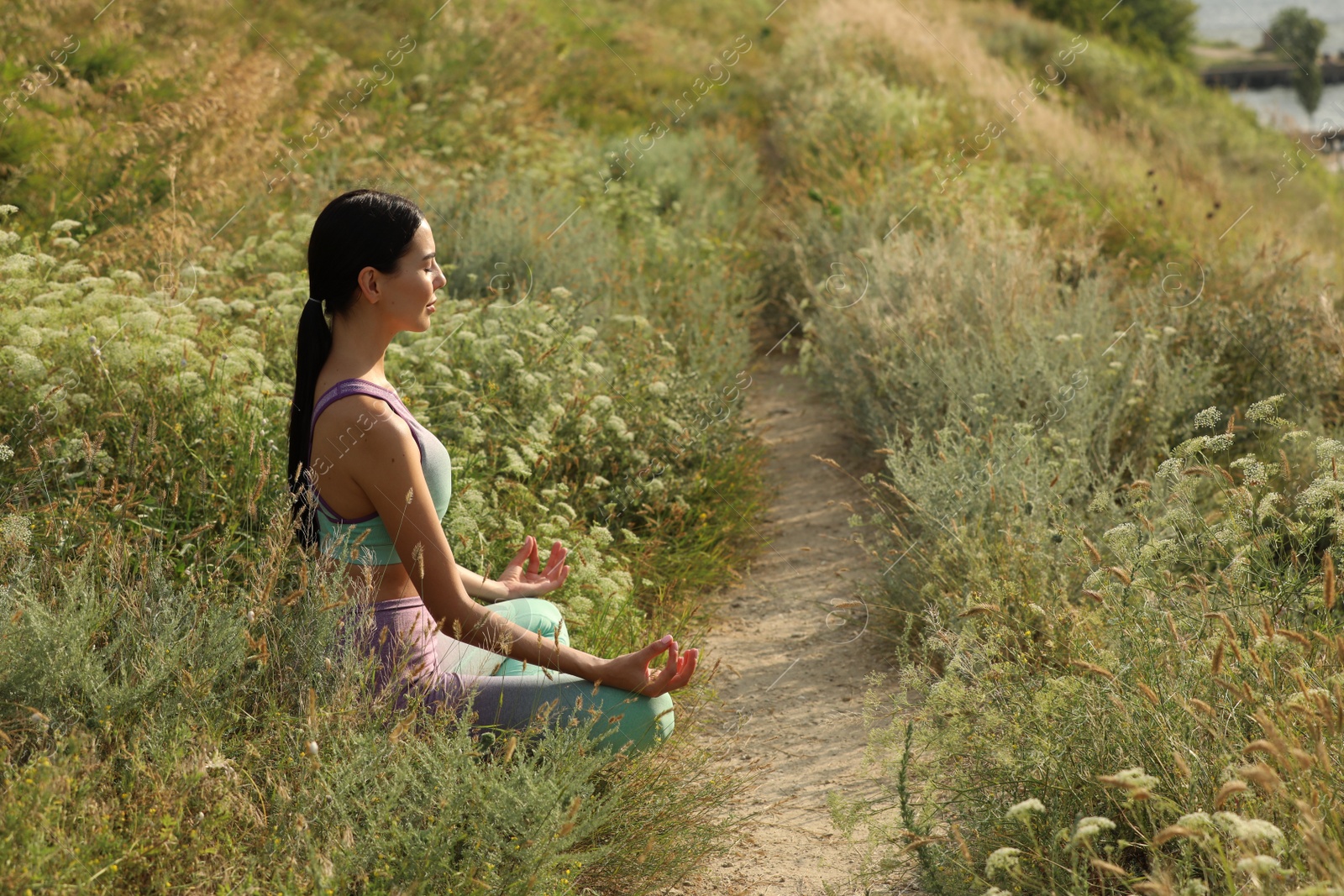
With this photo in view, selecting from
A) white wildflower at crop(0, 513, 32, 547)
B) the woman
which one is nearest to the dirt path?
the woman

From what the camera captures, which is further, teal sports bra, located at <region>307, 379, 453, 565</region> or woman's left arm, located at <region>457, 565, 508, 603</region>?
woman's left arm, located at <region>457, 565, 508, 603</region>

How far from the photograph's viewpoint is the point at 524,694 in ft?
8.99

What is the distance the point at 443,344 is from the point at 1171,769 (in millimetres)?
3216

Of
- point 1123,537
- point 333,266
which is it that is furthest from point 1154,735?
point 333,266

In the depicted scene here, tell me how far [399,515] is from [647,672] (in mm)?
751

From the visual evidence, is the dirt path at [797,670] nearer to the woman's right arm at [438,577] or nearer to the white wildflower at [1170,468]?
the woman's right arm at [438,577]

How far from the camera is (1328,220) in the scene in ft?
37.2

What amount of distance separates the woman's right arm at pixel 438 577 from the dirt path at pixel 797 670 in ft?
2.10

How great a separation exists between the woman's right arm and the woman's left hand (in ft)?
1.38

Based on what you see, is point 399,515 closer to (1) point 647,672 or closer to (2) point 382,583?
(2) point 382,583

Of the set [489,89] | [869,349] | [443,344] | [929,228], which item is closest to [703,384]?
[869,349]

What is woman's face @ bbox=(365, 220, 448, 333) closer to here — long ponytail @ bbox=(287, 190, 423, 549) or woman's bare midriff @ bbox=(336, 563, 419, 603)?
→ long ponytail @ bbox=(287, 190, 423, 549)

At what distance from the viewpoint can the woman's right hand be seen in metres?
2.66

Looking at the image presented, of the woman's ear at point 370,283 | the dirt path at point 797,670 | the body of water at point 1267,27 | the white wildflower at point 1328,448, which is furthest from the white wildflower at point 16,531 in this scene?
the body of water at point 1267,27
